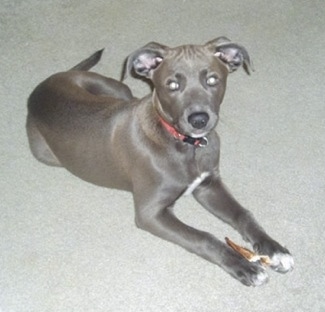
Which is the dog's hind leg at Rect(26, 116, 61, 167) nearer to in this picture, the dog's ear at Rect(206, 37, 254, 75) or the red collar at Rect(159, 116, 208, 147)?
the red collar at Rect(159, 116, 208, 147)

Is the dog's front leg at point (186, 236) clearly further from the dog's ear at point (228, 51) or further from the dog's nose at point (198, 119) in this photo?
the dog's ear at point (228, 51)

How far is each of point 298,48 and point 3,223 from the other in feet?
6.98

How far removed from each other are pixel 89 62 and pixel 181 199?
108cm

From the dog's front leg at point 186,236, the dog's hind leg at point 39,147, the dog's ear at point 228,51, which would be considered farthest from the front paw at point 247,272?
the dog's hind leg at point 39,147

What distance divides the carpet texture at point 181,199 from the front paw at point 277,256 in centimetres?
5

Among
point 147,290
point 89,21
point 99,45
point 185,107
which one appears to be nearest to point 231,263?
point 147,290

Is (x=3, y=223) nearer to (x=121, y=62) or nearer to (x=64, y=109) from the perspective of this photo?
(x=64, y=109)

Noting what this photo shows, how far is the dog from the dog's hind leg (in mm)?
19

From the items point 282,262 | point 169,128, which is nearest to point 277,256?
point 282,262

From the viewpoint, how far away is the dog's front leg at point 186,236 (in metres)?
2.51

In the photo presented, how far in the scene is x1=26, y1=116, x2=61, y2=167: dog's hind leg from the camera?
3000mm

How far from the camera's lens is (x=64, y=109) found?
2799mm

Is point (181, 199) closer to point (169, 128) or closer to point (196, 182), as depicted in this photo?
point (196, 182)

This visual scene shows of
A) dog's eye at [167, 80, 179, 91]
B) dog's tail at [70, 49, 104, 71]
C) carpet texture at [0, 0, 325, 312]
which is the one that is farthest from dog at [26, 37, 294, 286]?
dog's tail at [70, 49, 104, 71]
